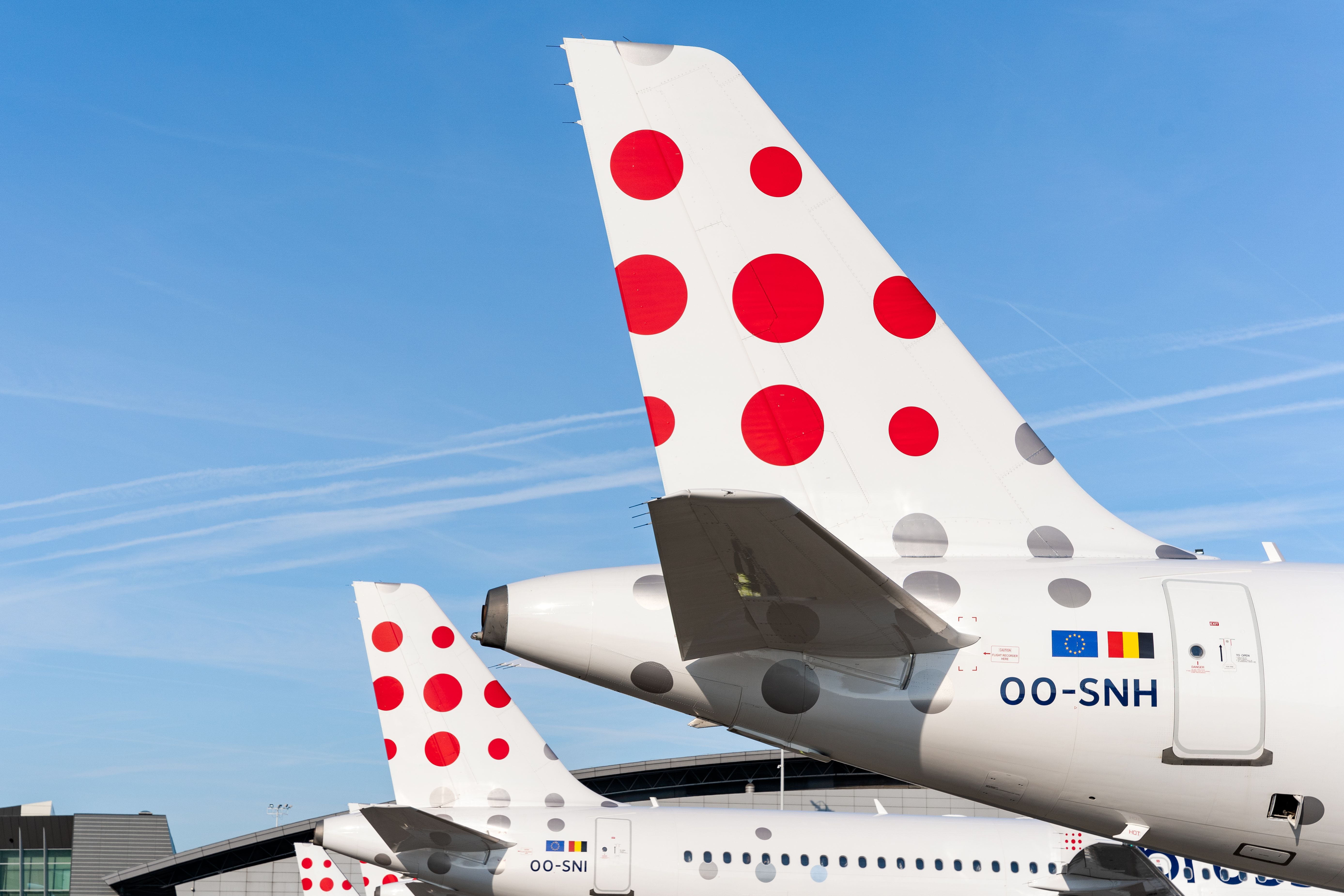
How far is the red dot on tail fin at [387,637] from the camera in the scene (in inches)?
827

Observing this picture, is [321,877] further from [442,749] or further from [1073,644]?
[1073,644]

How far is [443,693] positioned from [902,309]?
1658cm

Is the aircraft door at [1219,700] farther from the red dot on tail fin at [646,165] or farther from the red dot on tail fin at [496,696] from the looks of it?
the red dot on tail fin at [496,696]

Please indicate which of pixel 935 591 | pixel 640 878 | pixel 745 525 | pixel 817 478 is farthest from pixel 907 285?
pixel 640 878

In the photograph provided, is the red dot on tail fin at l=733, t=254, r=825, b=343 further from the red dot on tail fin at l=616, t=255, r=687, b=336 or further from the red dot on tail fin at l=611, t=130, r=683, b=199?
the red dot on tail fin at l=611, t=130, r=683, b=199

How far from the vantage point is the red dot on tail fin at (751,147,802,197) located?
250 inches

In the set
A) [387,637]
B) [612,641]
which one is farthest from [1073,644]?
[387,637]

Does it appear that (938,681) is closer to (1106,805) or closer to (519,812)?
(1106,805)

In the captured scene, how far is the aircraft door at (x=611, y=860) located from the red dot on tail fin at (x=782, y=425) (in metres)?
14.9

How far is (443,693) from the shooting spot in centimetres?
2080

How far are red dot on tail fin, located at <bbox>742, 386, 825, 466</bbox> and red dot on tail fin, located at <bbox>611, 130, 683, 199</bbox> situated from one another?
4.45ft

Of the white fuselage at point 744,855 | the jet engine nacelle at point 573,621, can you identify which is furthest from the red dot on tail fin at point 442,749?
the jet engine nacelle at point 573,621

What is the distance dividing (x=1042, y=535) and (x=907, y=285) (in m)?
1.69

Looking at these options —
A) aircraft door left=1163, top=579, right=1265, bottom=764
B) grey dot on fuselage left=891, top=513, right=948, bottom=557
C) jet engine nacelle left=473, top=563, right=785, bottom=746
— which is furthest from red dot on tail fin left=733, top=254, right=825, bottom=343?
aircraft door left=1163, top=579, right=1265, bottom=764
